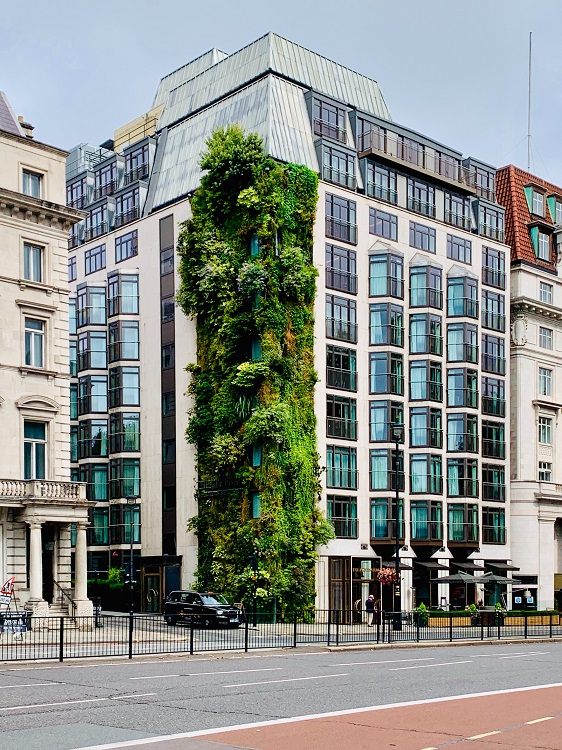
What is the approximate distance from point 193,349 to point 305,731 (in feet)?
151

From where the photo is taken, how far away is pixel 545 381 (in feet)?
244

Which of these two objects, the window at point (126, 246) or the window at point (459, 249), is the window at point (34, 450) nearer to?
the window at point (126, 246)

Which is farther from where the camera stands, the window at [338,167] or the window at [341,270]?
the window at [338,167]

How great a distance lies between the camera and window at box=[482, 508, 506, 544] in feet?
224

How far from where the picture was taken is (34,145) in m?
45.8

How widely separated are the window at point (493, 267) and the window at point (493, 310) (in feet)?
2.55

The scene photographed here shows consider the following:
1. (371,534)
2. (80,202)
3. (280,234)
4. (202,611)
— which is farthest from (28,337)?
(80,202)

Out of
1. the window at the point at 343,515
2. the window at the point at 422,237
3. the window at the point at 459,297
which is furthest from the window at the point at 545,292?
the window at the point at 343,515

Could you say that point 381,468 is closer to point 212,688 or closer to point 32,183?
point 32,183

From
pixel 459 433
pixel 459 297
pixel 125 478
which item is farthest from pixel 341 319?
pixel 125 478

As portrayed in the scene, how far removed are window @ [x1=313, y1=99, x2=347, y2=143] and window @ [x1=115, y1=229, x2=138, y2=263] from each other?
12.5m

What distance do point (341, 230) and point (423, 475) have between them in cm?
1488

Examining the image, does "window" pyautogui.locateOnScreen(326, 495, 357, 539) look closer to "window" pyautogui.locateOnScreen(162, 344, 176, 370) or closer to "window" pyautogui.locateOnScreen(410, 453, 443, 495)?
"window" pyautogui.locateOnScreen(410, 453, 443, 495)

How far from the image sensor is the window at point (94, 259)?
68.6 metres
